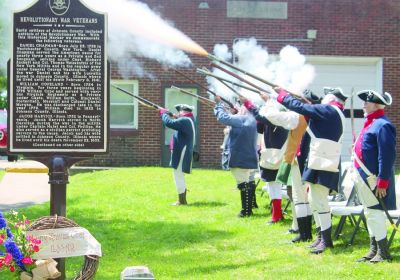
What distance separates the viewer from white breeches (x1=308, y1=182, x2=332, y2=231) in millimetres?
8953

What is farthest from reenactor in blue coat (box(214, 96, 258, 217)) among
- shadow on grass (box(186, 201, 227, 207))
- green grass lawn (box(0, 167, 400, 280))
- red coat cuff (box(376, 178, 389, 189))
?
red coat cuff (box(376, 178, 389, 189))

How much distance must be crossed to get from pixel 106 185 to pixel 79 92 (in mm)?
8945

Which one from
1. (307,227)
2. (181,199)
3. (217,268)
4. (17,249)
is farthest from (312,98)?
(181,199)

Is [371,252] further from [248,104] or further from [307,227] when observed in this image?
[248,104]

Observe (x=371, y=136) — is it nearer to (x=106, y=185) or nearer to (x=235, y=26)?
(x=106, y=185)

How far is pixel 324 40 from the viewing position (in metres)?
21.5

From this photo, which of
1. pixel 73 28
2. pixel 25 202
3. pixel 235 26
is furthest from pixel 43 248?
pixel 235 26

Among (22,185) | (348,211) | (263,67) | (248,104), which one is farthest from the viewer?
(22,185)

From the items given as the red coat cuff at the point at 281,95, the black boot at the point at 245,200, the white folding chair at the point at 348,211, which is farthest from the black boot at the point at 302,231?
the black boot at the point at 245,200

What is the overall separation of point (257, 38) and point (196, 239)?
476 inches

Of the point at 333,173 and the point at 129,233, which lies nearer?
the point at 333,173

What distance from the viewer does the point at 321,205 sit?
9.02 m

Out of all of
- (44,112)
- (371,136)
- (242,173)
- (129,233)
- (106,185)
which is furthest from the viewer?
(106,185)

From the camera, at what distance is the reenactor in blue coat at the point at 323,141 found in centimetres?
871
